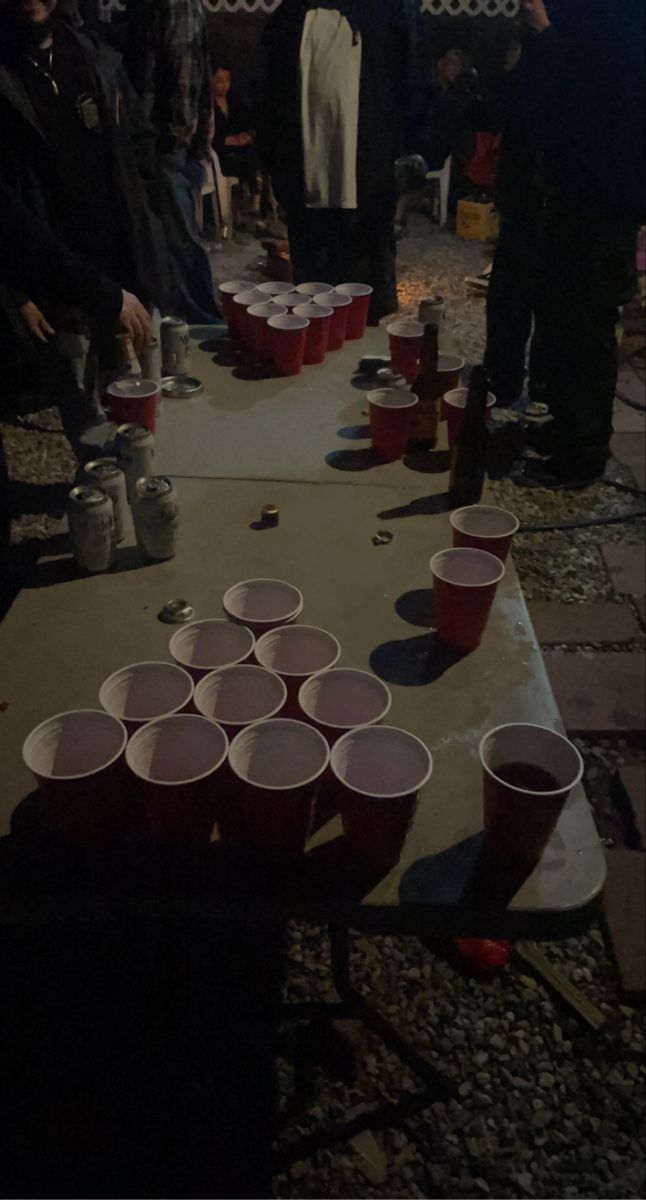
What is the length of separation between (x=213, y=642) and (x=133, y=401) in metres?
1.03

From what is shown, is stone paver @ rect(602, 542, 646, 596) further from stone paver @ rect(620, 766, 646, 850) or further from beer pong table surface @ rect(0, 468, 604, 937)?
beer pong table surface @ rect(0, 468, 604, 937)

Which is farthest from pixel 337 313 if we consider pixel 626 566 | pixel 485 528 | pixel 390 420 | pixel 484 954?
pixel 484 954

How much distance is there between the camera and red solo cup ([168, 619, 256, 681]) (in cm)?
153

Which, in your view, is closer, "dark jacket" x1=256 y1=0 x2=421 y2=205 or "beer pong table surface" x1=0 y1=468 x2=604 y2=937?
"beer pong table surface" x1=0 y1=468 x2=604 y2=937

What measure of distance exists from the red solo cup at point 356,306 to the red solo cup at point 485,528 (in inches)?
57.4

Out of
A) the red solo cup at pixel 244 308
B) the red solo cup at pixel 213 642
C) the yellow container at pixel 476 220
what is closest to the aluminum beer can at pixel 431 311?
the red solo cup at pixel 244 308

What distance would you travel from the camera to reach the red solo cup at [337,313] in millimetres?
3018

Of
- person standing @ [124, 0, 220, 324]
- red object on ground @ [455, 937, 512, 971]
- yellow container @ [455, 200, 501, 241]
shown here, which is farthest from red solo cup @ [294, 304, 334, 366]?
yellow container @ [455, 200, 501, 241]

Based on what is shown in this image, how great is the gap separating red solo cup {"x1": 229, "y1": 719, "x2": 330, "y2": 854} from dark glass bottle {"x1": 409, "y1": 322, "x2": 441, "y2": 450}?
4.49 feet

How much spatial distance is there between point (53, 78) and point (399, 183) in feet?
6.75

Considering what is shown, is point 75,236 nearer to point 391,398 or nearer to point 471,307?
point 391,398

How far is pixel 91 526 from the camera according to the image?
1.82 m

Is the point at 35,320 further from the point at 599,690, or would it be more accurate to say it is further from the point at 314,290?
the point at 599,690

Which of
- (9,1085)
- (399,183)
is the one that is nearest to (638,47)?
(399,183)
